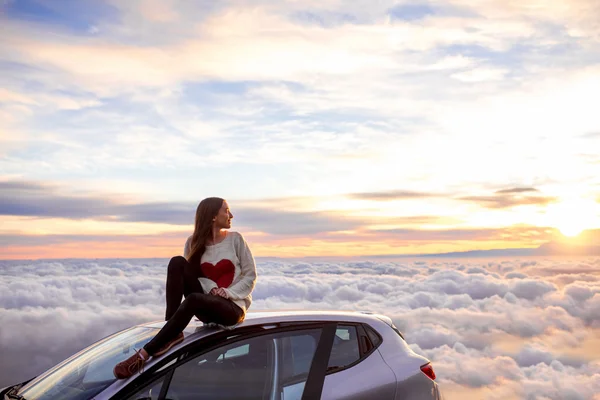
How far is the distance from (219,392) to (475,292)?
204 m

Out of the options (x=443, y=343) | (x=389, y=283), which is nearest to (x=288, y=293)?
(x=389, y=283)

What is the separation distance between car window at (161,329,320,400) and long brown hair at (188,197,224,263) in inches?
39.7

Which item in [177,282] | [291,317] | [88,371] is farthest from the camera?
[177,282]

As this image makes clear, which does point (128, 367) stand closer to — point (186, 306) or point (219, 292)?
point (186, 306)

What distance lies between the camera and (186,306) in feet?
13.0

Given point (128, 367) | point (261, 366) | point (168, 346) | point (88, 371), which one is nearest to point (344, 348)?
point (261, 366)

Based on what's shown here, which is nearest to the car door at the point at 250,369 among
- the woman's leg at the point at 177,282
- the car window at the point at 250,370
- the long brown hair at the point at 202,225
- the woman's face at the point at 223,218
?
the car window at the point at 250,370

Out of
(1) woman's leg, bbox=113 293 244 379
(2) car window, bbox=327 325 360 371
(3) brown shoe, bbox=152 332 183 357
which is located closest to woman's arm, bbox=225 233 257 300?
(1) woman's leg, bbox=113 293 244 379

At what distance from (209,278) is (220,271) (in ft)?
0.34

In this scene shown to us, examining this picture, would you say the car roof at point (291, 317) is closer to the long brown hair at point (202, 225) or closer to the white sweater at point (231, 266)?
the white sweater at point (231, 266)

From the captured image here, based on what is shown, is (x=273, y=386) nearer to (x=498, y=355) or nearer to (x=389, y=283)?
(x=389, y=283)

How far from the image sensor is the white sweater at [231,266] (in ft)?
14.8

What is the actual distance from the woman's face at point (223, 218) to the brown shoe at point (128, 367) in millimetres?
1458

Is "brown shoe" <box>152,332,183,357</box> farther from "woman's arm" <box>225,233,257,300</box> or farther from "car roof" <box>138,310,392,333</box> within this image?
"woman's arm" <box>225,233,257,300</box>
